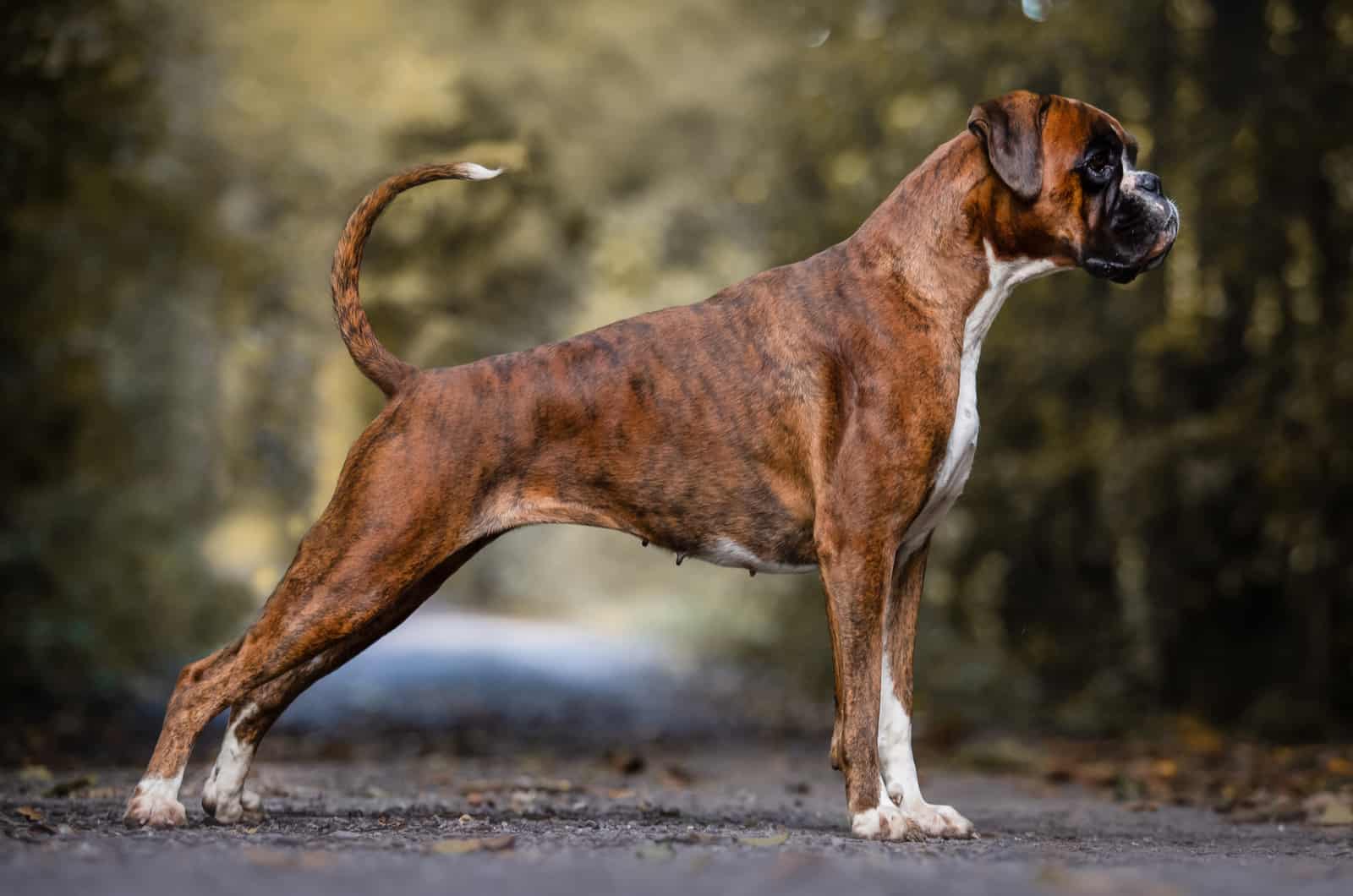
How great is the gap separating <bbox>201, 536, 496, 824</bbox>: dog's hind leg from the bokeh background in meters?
5.93

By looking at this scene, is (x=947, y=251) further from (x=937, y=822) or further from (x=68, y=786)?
(x=68, y=786)

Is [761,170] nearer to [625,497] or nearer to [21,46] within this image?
[21,46]

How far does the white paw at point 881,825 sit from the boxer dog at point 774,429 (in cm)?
9

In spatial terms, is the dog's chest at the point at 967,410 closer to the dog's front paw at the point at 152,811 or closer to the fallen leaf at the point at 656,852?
the fallen leaf at the point at 656,852

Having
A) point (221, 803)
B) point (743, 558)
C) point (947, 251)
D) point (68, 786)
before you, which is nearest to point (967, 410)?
point (947, 251)

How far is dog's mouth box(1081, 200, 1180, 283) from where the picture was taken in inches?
223

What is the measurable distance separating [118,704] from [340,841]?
8496 mm

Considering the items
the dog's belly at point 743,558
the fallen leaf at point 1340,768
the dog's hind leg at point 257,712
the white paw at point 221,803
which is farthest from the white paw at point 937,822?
the fallen leaf at point 1340,768

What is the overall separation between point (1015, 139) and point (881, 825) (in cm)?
263

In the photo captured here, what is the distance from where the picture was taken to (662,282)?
59.9 ft

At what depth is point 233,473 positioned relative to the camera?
55.7 ft

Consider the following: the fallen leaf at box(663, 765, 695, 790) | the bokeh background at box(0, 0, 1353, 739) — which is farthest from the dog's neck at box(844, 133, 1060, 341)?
the bokeh background at box(0, 0, 1353, 739)

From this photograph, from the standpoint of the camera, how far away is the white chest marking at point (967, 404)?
552 centimetres

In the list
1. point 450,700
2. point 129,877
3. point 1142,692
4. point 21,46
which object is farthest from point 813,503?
point 450,700
